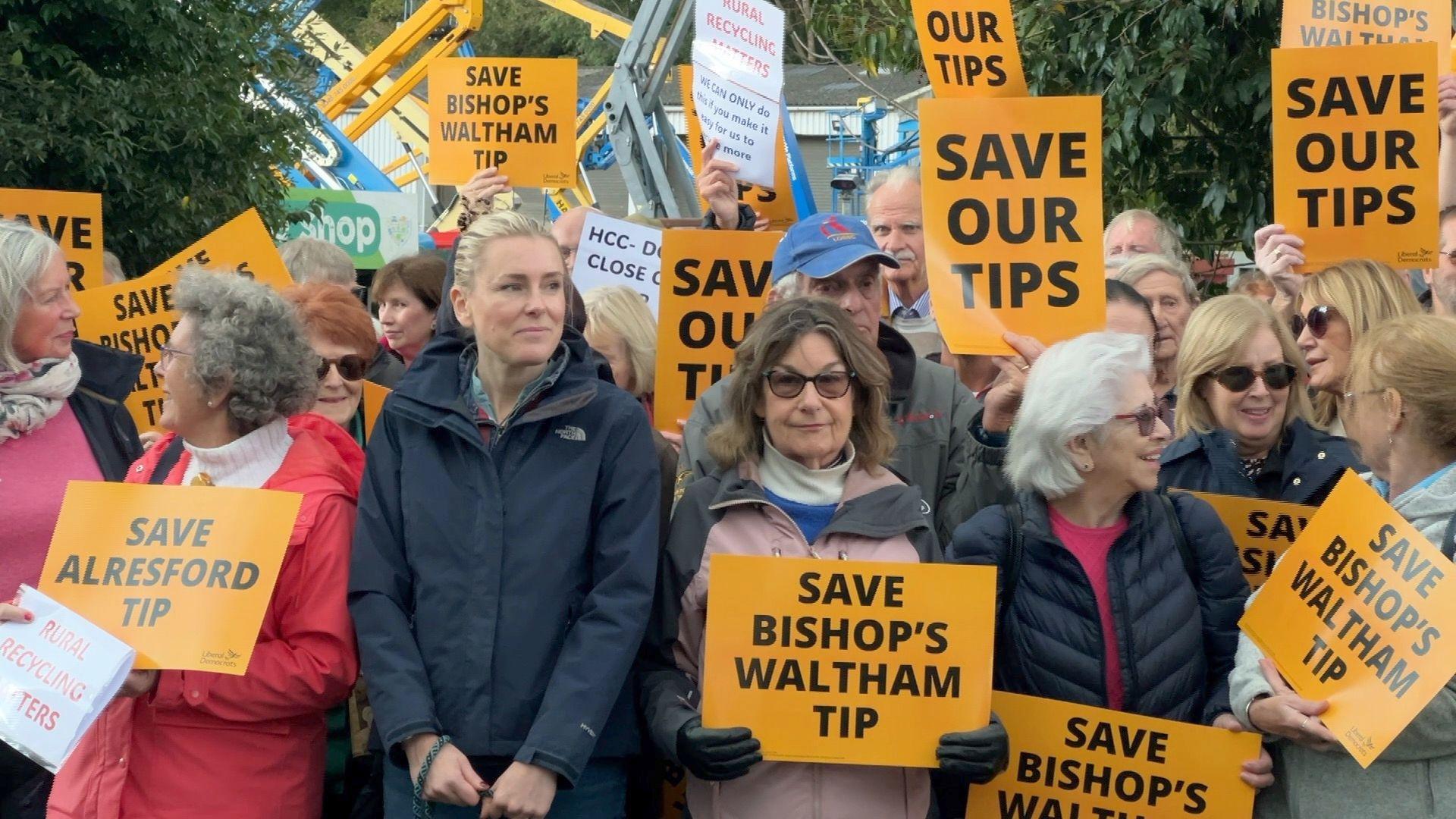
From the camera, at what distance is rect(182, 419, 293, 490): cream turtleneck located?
425 cm

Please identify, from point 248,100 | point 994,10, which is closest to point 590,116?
point 248,100

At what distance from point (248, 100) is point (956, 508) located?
25.9 feet

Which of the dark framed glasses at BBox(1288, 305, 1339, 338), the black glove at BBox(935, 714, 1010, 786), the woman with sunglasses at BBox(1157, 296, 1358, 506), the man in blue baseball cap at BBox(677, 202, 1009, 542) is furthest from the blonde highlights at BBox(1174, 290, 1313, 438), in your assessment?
the black glove at BBox(935, 714, 1010, 786)

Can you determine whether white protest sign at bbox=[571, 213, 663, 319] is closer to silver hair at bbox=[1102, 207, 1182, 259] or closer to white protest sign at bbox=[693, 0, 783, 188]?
white protest sign at bbox=[693, 0, 783, 188]

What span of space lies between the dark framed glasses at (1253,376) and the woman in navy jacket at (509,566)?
178 centimetres

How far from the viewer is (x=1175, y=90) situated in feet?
28.1

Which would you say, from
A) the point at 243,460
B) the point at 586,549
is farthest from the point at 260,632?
the point at 586,549

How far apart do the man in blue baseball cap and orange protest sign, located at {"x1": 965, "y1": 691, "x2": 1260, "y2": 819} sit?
70 cm

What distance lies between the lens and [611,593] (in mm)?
3990

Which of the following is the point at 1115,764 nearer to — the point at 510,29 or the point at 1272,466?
the point at 1272,466

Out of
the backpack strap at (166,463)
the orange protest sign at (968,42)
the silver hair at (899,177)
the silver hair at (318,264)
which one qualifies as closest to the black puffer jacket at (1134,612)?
the backpack strap at (166,463)

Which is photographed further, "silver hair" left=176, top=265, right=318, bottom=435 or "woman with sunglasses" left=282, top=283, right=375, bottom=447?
"woman with sunglasses" left=282, top=283, right=375, bottom=447

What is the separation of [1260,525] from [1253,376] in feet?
1.61

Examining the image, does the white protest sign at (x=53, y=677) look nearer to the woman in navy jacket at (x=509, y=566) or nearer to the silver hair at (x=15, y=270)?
the woman in navy jacket at (x=509, y=566)
